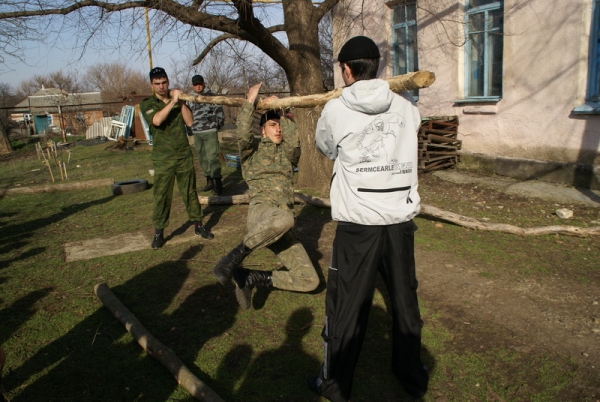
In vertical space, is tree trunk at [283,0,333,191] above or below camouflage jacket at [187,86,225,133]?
above

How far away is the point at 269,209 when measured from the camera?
4.37 meters

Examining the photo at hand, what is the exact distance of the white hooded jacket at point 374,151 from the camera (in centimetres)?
288

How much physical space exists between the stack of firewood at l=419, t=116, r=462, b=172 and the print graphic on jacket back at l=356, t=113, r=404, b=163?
7673mm

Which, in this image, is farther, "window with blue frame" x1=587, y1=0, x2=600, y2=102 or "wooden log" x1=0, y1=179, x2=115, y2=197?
→ "wooden log" x1=0, y1=179, x2=115, y2=197

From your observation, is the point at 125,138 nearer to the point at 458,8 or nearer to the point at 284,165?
the point at 458,8

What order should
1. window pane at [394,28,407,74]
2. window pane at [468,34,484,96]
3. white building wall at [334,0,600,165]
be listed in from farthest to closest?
window pane at [394,28,407,74] < window pane at [468,34,484,96] < white building wall at [334,0,600,165]

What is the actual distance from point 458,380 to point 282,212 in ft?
6.29

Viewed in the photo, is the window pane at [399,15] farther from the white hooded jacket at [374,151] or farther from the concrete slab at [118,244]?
the white hooded jacket at [374,151]

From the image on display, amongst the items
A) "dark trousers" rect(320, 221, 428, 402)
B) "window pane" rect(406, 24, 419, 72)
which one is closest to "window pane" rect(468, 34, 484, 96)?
"window pane" rect(406, 24, 419, 72)

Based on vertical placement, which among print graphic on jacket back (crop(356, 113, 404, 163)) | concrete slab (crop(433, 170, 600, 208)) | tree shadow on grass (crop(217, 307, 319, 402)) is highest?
print graphic on jacket back (crop(356, 113, 404, 163))

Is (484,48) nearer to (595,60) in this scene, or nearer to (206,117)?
(595,60)

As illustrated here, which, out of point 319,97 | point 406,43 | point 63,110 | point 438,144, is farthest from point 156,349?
point 63,110

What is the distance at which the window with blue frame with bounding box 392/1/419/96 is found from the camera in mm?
11758

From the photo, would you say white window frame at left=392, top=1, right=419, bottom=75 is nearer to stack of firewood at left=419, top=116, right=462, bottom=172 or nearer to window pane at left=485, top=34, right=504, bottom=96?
stack of firewood at left=419, top=116, right=462, bottom=172
